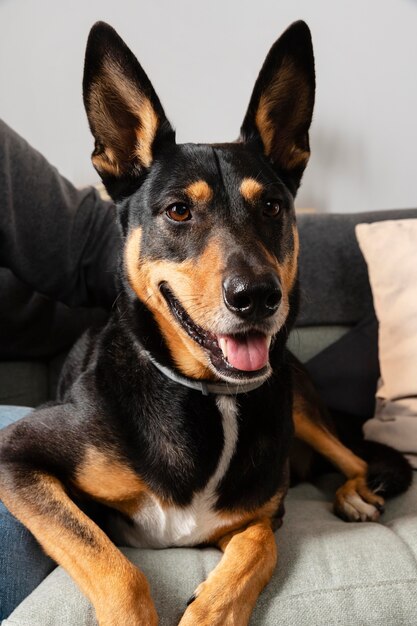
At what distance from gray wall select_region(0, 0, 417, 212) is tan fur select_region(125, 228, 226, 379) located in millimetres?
2110

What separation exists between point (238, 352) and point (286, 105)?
0.71 metres

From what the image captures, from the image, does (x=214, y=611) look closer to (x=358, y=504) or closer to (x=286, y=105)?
(x=358, y=504)

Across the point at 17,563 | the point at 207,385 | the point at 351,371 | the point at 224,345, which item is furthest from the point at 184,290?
the point at 351,371

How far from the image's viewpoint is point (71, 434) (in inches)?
52.2

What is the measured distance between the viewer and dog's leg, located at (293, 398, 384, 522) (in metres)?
1.68

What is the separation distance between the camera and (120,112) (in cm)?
147

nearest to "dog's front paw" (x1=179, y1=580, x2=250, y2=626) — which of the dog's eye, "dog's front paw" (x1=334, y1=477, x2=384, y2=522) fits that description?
"dog's front paw" (x1=334, y1=477, x2=384, y2=522)

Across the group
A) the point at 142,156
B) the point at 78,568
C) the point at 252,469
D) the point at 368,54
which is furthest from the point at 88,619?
the point at 368,54

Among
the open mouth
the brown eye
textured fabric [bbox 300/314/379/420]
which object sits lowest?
textured fabric [bbox 300/314/379/420]

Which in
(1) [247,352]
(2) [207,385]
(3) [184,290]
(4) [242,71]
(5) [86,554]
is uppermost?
(4) [242,71]

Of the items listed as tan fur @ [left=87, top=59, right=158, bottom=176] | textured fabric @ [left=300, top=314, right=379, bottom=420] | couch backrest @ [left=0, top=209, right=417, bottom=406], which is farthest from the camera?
couch backrest @ [left=0, top=209, right=417, bottom=406]

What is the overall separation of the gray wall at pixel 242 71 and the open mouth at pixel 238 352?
7.47 ft

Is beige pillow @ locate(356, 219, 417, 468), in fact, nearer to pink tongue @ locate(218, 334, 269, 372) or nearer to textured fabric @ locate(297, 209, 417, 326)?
textured fabric @ locate(297, 209, 417, 326)

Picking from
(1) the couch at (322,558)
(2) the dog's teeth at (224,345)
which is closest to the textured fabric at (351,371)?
(1) the couch at (322,558)
